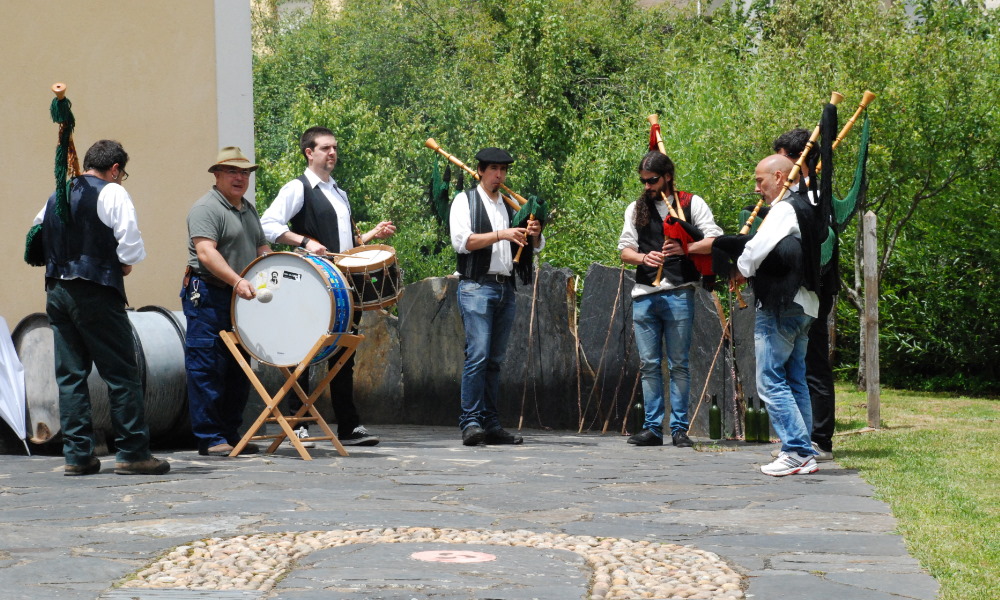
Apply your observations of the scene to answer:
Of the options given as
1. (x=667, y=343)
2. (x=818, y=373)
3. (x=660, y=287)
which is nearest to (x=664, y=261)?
(x=660, y=287)

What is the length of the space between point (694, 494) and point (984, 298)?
11.0 m

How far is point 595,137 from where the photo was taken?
27.8 meters

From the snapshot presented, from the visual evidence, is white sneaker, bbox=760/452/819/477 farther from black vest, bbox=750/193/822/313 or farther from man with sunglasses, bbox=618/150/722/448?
man with sunglasses, bbox=618/150/722/448

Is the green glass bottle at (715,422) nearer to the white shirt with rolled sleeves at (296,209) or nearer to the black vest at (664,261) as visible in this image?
the black vest at (664,261)

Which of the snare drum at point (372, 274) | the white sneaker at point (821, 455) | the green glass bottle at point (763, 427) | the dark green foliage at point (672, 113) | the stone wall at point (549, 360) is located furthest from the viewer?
the dark green foliage at point (672, 113)

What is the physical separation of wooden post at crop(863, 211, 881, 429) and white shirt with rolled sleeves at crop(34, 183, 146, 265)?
575 cm

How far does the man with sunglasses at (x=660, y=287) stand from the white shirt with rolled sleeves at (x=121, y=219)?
11.1ft

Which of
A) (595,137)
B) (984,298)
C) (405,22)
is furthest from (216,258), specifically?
(405,22)

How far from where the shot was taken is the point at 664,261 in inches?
337

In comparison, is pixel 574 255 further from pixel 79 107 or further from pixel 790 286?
pixel 790 286

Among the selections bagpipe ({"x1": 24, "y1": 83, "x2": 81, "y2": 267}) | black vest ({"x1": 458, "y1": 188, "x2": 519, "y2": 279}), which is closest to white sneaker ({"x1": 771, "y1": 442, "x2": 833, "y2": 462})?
black vest ({"x1": 458, "y1": 188, "x2": 519, "y2": 279})

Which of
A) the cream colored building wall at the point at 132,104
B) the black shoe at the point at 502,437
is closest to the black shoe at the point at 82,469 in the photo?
the black shoe at the point at 502,437

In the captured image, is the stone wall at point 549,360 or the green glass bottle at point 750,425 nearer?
the green glass bottle at point 750,425

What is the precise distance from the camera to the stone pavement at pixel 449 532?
158 inches
